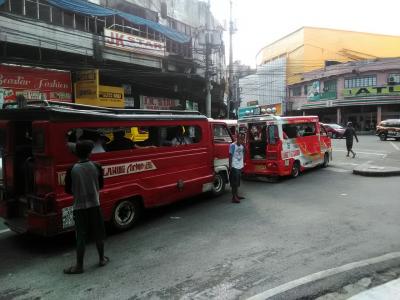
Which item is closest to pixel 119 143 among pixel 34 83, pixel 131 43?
pixel 34 83

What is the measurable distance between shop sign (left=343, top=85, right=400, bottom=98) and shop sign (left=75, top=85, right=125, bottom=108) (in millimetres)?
31718

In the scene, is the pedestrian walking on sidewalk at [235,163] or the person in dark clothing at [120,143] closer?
the person in dark clothing at [120,143]

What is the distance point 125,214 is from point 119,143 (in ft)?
4.44

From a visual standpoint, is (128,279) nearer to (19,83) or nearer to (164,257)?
(164,257)

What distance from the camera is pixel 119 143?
6.96m

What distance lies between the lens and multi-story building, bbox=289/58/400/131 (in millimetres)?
40906

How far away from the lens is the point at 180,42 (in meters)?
23.7

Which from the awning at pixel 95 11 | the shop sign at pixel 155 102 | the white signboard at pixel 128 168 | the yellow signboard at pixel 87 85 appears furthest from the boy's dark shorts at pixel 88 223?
the shop sign at pixel 155 102

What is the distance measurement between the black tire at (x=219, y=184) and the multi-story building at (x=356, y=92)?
3700cm

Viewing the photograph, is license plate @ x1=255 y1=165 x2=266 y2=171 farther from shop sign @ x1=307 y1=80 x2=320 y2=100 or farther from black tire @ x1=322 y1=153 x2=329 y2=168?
shop sign @ x1=307 y1=80 x2=320 y2=100

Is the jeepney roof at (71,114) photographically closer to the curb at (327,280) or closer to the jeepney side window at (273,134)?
the curb at (327,280)

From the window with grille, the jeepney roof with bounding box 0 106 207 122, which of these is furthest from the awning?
the window with grille

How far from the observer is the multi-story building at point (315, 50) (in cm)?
5612

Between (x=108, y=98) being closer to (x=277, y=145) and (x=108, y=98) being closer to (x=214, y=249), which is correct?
(x=277, y=145)
